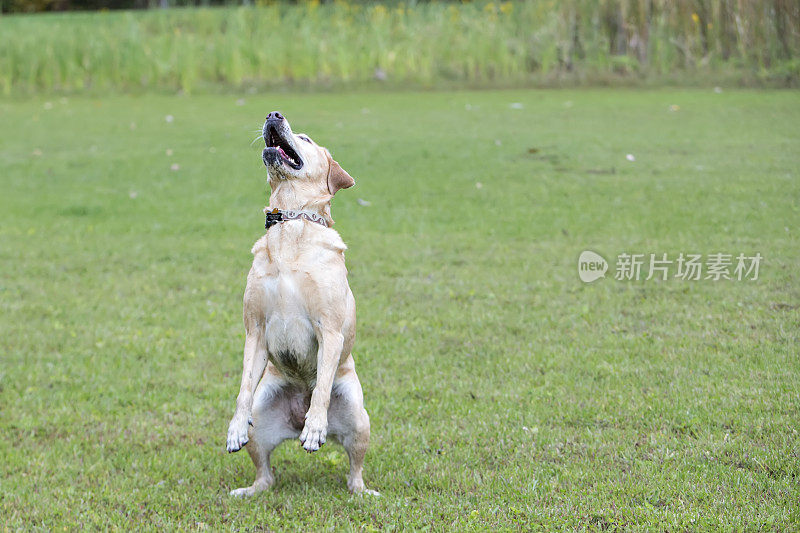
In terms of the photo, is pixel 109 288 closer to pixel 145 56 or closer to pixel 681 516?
pixel 681 516

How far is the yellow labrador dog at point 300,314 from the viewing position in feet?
13.2

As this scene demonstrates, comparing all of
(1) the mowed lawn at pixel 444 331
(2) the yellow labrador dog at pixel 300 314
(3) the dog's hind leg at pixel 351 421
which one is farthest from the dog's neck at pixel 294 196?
(1) the mowed lawn at pixel 444 331

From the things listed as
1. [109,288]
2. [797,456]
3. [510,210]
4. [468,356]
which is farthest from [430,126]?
[797,456]

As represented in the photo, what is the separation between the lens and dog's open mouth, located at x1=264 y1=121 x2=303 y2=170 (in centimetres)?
402

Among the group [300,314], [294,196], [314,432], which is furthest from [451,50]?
[314,432]

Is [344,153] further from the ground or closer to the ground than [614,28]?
closer to the ground

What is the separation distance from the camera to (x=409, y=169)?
1218 cm

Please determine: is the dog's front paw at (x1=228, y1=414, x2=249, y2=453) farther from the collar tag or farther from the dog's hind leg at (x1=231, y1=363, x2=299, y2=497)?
the collar tag

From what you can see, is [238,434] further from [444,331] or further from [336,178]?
[444,331]

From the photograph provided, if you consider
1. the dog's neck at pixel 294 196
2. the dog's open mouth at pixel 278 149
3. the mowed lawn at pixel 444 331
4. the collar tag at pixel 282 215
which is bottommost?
the mowed lawn at pixel 444 331

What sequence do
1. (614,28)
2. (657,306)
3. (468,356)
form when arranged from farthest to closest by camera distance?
(614,28) < (657,306) < (468,356)

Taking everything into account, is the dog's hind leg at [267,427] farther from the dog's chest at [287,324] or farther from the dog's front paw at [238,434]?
the dog's front paw at [238,434]

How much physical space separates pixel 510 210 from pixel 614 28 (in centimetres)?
976

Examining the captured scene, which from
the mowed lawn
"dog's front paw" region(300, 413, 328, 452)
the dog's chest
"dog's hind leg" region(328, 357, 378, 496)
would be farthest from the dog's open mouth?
the mowed lawn
